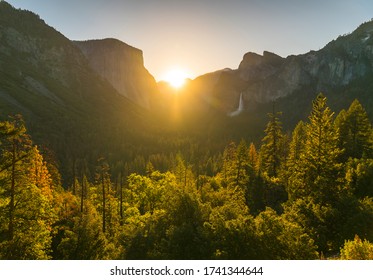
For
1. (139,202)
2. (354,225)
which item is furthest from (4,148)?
(139,202)

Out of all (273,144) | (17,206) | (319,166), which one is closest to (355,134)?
(273,144)

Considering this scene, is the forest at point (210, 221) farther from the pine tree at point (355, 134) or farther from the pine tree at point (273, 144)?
the pine tree at point (273, 144)

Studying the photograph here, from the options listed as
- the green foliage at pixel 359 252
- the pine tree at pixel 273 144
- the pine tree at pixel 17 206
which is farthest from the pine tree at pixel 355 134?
the pine tree at pixel 17 206

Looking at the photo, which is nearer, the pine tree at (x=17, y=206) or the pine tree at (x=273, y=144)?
the pine tree at (x=17, y=206)

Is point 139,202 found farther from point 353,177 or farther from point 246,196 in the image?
point 353,177

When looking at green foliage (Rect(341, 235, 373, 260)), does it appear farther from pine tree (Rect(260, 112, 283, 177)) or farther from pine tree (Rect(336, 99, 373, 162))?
pine tree (Rect(260, 112, 283, 177))

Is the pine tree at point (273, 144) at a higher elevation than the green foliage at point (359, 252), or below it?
higher

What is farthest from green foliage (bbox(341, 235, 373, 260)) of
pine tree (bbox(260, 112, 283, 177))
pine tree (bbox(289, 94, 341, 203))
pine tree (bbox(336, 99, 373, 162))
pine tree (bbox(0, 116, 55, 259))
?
pine tree (bbox(260, 112, 283, 177))

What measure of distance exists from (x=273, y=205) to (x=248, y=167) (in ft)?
21.5

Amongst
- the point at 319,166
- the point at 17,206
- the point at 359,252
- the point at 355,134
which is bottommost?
the point at 359,252

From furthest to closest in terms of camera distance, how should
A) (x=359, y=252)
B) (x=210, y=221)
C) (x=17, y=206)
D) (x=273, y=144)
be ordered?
(x=273, y=144)
(x=17, y=206)
(x=210, y=221)
(x=359, y=252)

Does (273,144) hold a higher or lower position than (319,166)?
higher

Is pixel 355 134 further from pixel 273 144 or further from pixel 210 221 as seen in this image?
pixel 210 221

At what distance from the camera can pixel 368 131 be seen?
4303 centimetres
